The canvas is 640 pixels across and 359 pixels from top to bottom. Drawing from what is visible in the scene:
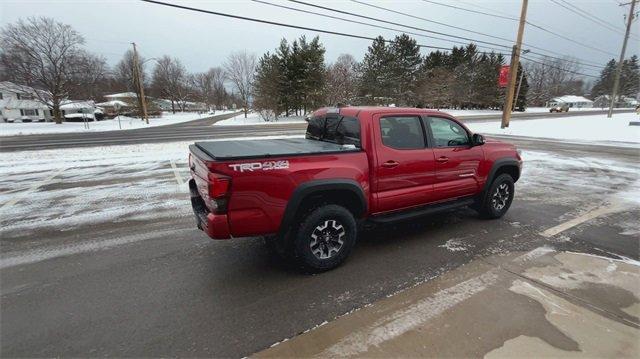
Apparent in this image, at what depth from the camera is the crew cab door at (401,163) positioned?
3877 mm

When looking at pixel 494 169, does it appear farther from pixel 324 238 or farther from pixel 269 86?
pixel 269 86

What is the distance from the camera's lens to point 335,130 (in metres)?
4.30

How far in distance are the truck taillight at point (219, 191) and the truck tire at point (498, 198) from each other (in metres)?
4.04

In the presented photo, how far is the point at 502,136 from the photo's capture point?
66.3ft

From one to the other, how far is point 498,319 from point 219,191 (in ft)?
8.82

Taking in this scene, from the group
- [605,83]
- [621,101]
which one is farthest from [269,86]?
[605,83]

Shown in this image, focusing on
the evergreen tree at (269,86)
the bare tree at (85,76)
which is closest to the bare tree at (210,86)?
the bare tree at (85,76)

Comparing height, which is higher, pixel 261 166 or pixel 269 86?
pixel 269 86

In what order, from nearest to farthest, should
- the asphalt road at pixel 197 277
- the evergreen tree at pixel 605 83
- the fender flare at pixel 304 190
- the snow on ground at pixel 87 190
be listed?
the asphalt road at pixel 197 277 → the fender flare at pixel 304 190 → the snow on ground at pixel 87 190 → the evergreen tree at pixel 605 83

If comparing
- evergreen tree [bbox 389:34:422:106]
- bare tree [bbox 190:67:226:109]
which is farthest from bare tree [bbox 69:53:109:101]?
bare tree [bbox 190:67:226:109]

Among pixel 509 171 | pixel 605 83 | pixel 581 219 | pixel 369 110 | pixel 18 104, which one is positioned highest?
pixel 605 83

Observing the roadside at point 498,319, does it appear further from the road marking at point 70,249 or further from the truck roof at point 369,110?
the road marking at point 70,249

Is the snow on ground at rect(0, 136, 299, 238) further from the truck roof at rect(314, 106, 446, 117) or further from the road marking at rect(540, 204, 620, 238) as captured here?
the road marking at rect(540, 204, 620, 238)

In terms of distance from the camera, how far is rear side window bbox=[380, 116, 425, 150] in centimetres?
399
